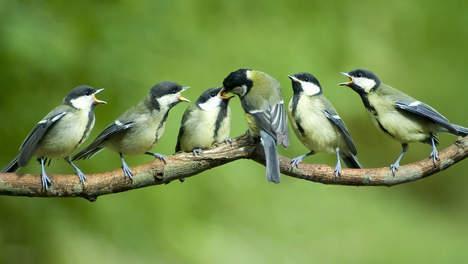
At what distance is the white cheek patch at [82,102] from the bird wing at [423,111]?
0.93 meters

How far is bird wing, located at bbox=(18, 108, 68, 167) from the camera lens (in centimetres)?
210

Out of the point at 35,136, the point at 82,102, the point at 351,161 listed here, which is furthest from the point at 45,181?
the point at 351,161

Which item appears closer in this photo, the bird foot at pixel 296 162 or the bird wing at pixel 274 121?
the bird wing at pixel 274 121

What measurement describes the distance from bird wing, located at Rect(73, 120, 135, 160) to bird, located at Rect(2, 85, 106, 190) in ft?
0.13

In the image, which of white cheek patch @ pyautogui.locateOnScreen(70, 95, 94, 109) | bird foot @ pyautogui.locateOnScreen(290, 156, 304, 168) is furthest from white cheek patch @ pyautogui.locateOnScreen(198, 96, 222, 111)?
bird foot @ pyautogui.locateOnScreen(290, 156, 304, 168)

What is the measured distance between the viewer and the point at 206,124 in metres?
2.61

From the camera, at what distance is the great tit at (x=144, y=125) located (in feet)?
7.72

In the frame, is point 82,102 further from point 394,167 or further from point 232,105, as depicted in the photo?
point 232,105

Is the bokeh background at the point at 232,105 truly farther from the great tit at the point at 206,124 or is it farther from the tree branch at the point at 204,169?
the tree branch at the point at 204,169

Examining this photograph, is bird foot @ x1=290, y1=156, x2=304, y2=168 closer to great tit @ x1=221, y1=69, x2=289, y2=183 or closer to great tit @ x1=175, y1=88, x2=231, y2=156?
great tit @ x1=221, y1=69, x2=289, y2=183

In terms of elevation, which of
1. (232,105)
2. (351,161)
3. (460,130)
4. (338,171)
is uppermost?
(460,130)

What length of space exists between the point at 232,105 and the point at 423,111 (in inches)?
58.4

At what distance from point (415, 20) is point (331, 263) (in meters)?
1.36

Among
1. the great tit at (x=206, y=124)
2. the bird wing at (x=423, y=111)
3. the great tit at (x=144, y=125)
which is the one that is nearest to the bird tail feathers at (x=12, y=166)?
the great tit at (x=144, y=125)
